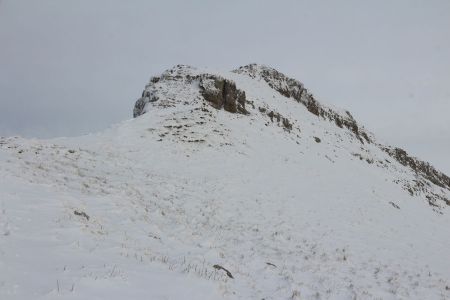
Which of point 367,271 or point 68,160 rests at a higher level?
point 68,160

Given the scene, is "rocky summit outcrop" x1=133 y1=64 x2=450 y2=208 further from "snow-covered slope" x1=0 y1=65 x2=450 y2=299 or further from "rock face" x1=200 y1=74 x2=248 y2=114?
"snow-covered slope" x1=0 y1=65 x2=450 y2=299

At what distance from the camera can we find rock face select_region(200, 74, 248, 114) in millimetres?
33250

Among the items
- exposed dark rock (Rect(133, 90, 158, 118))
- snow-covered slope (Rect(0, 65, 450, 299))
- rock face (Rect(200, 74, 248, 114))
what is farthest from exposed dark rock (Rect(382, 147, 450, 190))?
exposed dark rock (Rect(133, 90, 158, 118))

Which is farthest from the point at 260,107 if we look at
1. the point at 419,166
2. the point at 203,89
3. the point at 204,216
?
the point at 419,166

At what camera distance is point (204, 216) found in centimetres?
1511

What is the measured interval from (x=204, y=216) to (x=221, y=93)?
2022cm

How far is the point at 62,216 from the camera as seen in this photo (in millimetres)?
Answer: 10102

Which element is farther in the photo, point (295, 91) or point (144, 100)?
point (295, 91)

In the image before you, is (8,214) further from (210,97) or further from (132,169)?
(210,97)

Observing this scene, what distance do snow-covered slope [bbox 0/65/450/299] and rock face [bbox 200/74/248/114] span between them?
0.39 ft

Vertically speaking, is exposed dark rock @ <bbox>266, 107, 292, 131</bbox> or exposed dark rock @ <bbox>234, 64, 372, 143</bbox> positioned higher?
exposed dark rock @ <bbox>234, 64, 372, 143</bbox>

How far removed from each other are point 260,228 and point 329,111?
1609 inches

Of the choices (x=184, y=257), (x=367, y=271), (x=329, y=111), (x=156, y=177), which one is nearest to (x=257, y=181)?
(x=156, y=177)

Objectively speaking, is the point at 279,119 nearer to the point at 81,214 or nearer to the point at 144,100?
the point at 144,100
